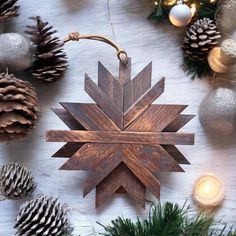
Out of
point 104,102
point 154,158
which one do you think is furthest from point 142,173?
point 104,102

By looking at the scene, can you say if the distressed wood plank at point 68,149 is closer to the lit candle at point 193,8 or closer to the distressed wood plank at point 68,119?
the distressed wood plank at point 68,119

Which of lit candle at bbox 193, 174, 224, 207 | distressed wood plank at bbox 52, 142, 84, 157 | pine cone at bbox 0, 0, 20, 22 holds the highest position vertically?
pine cone at bbox 0, 0, 20, 22

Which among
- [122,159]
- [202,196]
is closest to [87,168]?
[122,159]

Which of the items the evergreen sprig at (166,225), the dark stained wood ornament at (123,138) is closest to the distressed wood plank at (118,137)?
the dark stained wood ornament at (123,138)

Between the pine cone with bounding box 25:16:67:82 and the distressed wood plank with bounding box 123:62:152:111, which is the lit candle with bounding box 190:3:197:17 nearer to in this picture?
the distressed wood plank with bounding box 123:62:152:111

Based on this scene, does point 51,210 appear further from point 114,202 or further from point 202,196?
point 202,196

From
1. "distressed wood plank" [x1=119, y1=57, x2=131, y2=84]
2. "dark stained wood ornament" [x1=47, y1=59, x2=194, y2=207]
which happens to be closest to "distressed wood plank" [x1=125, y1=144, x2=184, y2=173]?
"dark stained wood ornament" [x1=47, y1=59, x2=194, y2=207]
